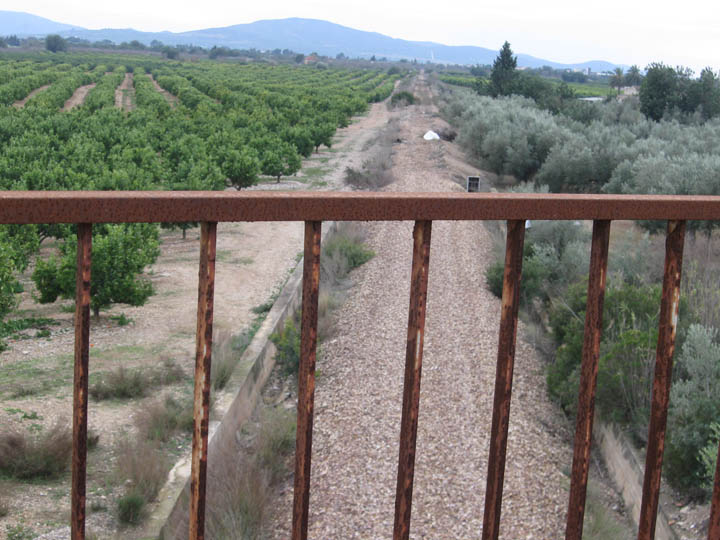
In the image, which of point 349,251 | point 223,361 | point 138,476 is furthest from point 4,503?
point 349,251

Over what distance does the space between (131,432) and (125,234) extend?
4659 millimetres

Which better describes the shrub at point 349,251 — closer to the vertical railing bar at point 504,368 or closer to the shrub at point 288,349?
the shrub at point 288,349

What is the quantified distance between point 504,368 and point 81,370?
2.54ft

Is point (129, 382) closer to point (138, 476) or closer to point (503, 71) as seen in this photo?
point (138, 476)

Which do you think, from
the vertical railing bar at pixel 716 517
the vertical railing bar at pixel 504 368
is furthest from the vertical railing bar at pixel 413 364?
the vertical railing bar at pixel 716 517

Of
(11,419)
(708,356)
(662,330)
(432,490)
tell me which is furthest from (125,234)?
(662,330)

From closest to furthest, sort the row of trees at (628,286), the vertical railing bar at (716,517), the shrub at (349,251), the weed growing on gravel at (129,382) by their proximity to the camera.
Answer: the vertical railing bar at (716,517) < the row of trees at (628,286) < the weed growing on gravel at (129,382) < the shrub at (349,251)

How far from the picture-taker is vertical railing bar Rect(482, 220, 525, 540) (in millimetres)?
1548

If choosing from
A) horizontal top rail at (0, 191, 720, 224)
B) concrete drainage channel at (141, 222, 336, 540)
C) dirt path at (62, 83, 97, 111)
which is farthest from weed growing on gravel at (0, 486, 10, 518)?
dirt path at (62, 83, 97, 111)

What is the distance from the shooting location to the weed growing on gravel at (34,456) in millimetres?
6004

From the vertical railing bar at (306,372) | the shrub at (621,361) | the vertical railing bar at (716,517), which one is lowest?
the shrub at (621,361)

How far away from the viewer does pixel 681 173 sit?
1658cm

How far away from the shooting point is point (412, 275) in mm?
1541

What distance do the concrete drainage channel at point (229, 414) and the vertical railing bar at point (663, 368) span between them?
159 inches
